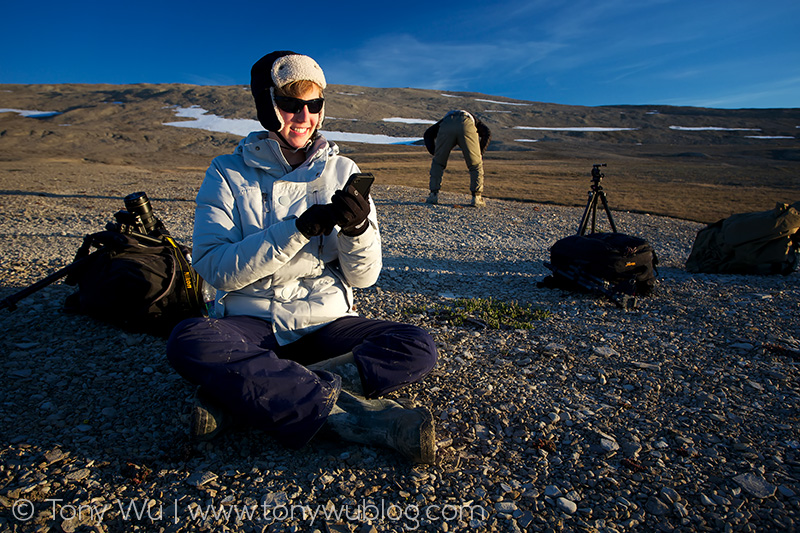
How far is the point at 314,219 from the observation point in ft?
6.84

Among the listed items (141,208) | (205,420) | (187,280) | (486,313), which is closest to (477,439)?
(205,420)

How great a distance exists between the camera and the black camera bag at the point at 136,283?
2986 millimetres

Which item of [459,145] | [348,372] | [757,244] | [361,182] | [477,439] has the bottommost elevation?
[477,439]

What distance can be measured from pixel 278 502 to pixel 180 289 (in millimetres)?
1947

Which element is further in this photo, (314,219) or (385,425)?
(314,219)

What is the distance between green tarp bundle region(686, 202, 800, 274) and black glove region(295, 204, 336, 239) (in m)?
5.13

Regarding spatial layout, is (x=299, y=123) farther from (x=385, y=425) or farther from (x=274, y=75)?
(x=385, y=425)

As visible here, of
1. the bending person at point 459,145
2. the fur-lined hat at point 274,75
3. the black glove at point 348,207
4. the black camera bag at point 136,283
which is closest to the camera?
the black glove at point 348,207

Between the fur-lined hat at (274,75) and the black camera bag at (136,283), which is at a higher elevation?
the fur-lined hat at (274,75)

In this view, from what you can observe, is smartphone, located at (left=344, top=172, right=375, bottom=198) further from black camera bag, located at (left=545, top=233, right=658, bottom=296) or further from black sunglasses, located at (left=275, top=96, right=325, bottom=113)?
black camera bag, located at (left=545, top=233, right=658, bottom=296)

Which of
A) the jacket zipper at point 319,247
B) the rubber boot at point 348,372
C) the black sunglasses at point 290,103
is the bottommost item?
the rubber boot at point 348,372

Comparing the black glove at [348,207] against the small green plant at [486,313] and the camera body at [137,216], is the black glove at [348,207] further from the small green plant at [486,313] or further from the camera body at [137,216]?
the camera body at [137,216]

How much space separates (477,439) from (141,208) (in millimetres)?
2822

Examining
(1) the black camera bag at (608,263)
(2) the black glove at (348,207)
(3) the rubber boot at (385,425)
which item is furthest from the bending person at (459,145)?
(3) the rubber boot at (385,425)
